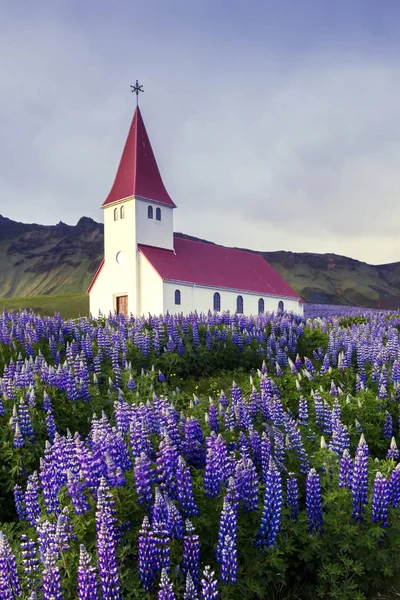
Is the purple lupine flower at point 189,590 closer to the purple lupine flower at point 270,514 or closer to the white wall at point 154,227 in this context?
the purple lupine flower at point 270,514

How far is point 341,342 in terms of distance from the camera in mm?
14555

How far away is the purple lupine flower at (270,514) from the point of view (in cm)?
445

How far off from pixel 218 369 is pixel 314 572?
920cm

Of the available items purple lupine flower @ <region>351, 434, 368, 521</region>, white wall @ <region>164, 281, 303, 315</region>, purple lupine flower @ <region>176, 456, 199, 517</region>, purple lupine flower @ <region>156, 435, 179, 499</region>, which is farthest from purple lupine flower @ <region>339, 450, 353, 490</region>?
white wall @ <region>164, 281, 303, 315</region>

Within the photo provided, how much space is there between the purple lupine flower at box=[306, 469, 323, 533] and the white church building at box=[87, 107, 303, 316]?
35.6 m

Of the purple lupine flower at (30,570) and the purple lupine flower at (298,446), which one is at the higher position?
the purple lupine flower at (298,446)

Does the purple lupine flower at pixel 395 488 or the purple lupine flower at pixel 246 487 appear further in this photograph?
the purple lupine flower at pixel 395 488

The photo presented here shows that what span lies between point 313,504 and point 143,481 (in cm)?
163

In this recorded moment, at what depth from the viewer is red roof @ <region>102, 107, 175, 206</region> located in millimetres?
44906

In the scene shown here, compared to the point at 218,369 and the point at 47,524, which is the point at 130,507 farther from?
the point at 218,369

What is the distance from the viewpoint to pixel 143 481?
4523 mm

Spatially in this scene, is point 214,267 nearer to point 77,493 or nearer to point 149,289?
point 149,289

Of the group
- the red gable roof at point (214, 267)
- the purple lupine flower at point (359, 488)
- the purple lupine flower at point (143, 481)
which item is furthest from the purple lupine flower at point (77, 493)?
the red gable roof at point (214, 267)

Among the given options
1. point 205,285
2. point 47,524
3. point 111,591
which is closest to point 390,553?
point 111,591
